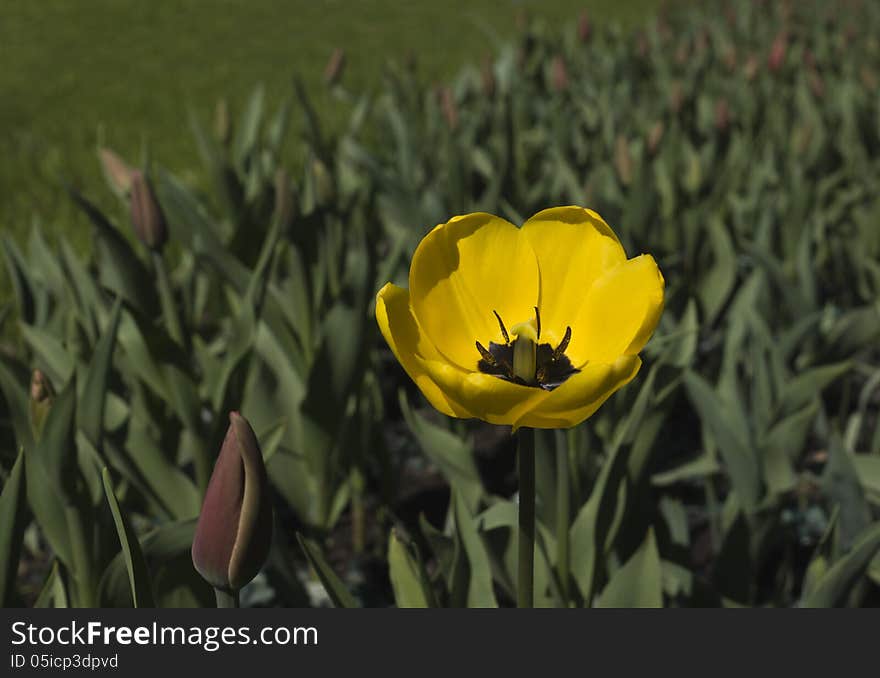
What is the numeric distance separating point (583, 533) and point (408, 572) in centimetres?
29

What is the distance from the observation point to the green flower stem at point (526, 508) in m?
0.82

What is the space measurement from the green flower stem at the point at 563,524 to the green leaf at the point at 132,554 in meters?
0.51

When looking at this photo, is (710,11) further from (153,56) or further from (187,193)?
(187,193)

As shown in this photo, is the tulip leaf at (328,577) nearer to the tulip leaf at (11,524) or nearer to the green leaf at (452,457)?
the tulip leaf at (11,524)

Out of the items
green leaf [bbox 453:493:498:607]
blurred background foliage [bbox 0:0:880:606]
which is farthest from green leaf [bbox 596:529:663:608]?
green leaf [bbox 453:493:498:607]

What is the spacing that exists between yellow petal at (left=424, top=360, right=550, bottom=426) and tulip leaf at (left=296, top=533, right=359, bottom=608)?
0.29 meters

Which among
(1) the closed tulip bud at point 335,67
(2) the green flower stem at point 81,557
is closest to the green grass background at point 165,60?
(1) the closed tulip bud at point 335,67

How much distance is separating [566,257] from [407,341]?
177 mm

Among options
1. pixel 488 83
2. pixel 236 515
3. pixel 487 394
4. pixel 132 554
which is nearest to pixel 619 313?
pixel 487 394

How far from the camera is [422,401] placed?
8.35 feet

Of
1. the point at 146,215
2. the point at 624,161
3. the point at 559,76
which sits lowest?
the point at 146,215

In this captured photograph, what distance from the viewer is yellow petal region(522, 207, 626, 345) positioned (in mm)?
907

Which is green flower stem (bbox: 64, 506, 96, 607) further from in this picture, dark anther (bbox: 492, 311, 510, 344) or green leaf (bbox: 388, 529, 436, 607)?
dark anther (bbox: 492, 311, 510, 344)

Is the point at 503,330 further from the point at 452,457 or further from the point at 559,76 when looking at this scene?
the point at 559,76
